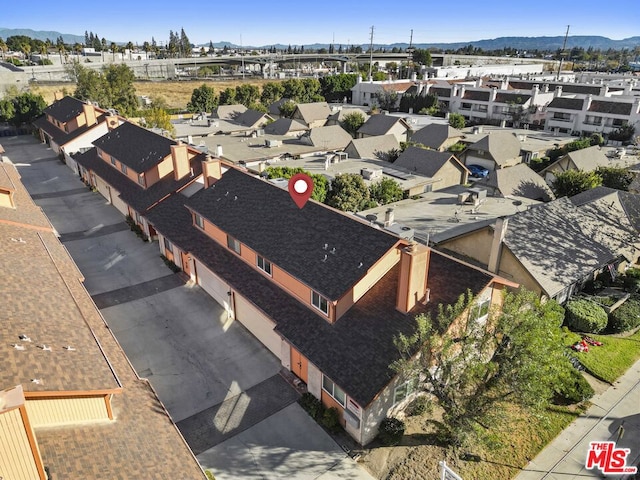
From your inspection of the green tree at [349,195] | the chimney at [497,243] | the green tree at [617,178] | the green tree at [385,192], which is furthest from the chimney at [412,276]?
the green tree at [617,178]

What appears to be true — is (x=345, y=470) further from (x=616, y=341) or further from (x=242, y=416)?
(x=616, y=341)

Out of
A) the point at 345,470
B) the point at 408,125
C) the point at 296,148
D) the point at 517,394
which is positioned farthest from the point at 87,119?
the point at 517,394

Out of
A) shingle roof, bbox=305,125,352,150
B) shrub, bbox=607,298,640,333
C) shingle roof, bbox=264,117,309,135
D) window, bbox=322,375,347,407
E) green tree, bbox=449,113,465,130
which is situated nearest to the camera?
window, bbox=322,375,347,407

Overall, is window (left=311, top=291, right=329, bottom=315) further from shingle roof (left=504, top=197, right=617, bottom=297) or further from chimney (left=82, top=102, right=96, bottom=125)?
chimney (left=82, top=102, right=96, bottom=125)

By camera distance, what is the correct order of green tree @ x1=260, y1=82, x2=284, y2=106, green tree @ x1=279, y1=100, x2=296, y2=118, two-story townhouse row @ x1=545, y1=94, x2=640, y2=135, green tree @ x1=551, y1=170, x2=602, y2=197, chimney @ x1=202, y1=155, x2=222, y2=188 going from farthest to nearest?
green tree @ x1=260, y1=82, x2=284, y2=106, green tree @ x1=279, y1=100, x2=296, y2=118, two-story townhouse row @ x1=545, y1=94, x2=640, y2=135, green tree @ x1=551, y1=170, x2=602, y2=197, chimney @ x1=202, y1=155, x2=222, y2=188

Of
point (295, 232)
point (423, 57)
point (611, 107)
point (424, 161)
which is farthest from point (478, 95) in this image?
point (423, 57)

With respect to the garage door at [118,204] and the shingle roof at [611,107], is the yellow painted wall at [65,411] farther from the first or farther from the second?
the shingle roof at [611,107]

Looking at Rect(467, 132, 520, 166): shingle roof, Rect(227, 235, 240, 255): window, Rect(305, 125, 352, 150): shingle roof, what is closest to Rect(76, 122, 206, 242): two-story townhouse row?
Rect(227, 235, 240, 255): window
